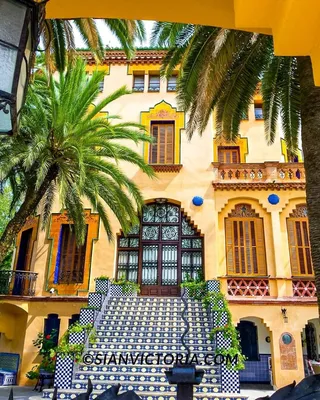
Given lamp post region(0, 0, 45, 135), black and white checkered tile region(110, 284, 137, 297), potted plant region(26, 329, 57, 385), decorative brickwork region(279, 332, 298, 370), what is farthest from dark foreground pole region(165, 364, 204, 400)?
decorative brickwork region(279, 332, 298, 370)

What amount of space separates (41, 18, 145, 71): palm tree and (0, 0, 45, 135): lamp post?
6.53m

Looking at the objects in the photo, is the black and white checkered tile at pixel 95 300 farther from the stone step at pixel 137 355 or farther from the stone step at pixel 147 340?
the stone step at pixel 137 355

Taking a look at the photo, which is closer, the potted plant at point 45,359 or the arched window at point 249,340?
the potted plant at point 45,359

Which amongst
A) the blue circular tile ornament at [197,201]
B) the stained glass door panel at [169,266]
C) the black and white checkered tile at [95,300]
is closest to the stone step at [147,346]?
the black and white checkered tile at [95,300]

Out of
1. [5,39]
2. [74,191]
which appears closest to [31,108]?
[74,191]

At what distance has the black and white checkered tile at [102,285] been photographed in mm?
13250

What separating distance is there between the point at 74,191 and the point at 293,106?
652 cm

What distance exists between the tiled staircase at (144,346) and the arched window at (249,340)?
10.6 feet

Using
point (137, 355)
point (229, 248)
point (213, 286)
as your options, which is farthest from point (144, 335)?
point (229, 248)

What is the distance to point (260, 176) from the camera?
51.2ft

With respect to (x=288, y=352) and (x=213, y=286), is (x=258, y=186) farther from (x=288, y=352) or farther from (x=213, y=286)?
(x=288, y=352)

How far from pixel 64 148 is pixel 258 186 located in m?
8.49

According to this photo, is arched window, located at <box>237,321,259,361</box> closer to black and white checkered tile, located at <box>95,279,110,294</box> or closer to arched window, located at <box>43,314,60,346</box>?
black and white checkered tile, located at <box>95,279,110,294</box>

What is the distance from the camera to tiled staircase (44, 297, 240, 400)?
9.02 metres
